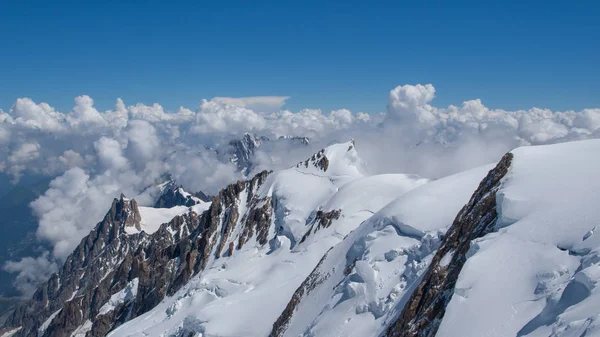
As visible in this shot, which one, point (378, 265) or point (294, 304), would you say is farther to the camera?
point (294, 304)

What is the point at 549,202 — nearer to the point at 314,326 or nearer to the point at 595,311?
the point at 595,311

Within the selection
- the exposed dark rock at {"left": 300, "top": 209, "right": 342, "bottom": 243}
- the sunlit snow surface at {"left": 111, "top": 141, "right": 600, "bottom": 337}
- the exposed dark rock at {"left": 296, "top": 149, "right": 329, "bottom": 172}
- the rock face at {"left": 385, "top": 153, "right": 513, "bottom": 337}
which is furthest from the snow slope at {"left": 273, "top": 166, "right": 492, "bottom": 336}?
the exposed dark rock at {"left": 296, "top": 149, "right": 329, "bottom": 172}

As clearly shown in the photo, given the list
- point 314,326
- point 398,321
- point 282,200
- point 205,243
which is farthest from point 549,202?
point 205,243

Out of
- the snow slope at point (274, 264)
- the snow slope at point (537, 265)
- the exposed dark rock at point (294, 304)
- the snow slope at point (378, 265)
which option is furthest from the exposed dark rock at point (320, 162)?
the snow slope at point (537, 265)

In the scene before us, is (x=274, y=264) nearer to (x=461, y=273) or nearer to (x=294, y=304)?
(x=294, y=304)

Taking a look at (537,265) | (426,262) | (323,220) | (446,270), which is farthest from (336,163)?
(537,265)

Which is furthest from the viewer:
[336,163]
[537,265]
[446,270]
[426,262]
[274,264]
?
[336,163]
